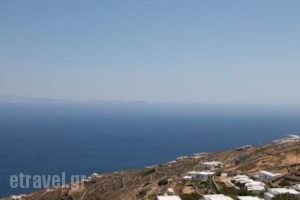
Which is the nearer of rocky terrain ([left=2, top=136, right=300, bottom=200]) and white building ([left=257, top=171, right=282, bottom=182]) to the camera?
white building ([left=257, top=171, right=282, bottom=182])

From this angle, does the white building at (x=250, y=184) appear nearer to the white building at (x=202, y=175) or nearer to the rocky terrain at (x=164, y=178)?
the rocky terrain at (x=164, y=178)

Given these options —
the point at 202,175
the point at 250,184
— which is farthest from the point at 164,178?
the point at 250,184

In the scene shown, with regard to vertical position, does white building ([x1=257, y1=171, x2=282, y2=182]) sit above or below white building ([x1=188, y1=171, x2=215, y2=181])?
above

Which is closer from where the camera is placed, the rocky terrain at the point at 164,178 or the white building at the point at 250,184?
the white building at the point at 250,184

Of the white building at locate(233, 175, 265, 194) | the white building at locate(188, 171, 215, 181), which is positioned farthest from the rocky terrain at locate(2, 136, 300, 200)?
the white building at locate(233, 175, 265, 194)

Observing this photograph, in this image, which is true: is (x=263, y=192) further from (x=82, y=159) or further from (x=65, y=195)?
(x=82, y=159)

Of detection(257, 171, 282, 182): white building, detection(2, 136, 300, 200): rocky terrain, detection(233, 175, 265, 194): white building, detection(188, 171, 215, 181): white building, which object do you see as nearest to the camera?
detection(233, 175, 265, 194): white building

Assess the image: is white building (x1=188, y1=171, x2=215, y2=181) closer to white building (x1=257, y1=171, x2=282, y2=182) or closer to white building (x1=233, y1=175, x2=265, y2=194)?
white building (x1=233, y1=175, x2=265, y2=194)

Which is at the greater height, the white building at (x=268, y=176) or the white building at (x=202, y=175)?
the white building at (x=268, y=176)

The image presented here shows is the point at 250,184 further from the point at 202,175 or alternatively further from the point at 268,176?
the point at 202,175

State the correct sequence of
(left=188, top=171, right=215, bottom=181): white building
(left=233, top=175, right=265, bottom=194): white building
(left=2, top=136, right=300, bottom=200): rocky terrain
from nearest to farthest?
(left=233, top=175, right=265, bottom=194): white building, (left=2, top=136, right=300, bottom=200): rocky terrain, (left=188, top=171, right=215, bottom=181): white building

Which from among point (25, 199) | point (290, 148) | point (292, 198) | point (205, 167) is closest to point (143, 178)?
point (205, 167)

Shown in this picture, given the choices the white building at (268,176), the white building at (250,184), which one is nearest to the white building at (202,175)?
the white building at (250,184)

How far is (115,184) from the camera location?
255 feet
